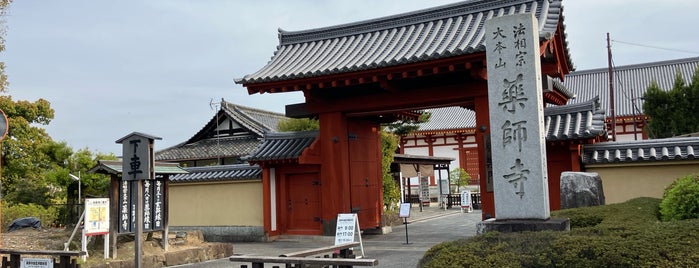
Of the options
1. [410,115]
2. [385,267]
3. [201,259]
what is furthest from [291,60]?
[385,267]

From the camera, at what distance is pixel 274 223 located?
628 inches

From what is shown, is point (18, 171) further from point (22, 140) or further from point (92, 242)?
point (92, 242)

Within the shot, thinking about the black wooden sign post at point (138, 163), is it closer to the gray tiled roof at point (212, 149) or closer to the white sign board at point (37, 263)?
the white sign board at point (37, 263)

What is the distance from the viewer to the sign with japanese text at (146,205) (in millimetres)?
11508

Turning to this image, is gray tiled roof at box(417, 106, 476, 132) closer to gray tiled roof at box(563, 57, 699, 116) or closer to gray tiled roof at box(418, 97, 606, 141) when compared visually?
gray tiled roof at box(563, 57, 699, 116)

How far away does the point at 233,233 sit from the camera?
651 inches

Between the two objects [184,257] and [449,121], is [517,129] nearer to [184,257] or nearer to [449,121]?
[184,257]

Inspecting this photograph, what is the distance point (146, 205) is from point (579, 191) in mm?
8832

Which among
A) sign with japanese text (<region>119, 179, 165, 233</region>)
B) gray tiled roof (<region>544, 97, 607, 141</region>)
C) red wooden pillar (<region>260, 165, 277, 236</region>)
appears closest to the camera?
sign with japanese text (<region>119, 179, 165, 233</region>)

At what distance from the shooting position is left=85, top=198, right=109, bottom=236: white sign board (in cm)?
1057

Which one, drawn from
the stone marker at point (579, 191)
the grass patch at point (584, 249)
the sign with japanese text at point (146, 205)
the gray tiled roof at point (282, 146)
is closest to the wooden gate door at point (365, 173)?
the gray tiled roof at point (282, 146)

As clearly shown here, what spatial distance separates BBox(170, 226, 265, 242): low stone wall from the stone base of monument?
9.45m

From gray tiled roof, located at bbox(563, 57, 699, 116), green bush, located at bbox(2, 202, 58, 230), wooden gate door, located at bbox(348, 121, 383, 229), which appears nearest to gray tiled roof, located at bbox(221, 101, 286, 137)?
green bush, located at bbox(2, 202, 58, 230)

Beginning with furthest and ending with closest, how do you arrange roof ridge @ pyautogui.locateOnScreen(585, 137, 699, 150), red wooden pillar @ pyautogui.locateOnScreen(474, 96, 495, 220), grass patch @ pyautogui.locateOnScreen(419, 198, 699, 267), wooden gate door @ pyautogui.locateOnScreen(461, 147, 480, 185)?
wooden gate door @ pyautogui.locateOnScreen(461, 147, 480, 185), red wooden pillar @ pyautogui.locateOnScreen(474, 96, 495, 220), roof ridge @ pyautogui.locateOnScreen(585, 137, 699, 150), grass patch @ pyautogui.locateOnScreen(419, 198, 699, 267)
